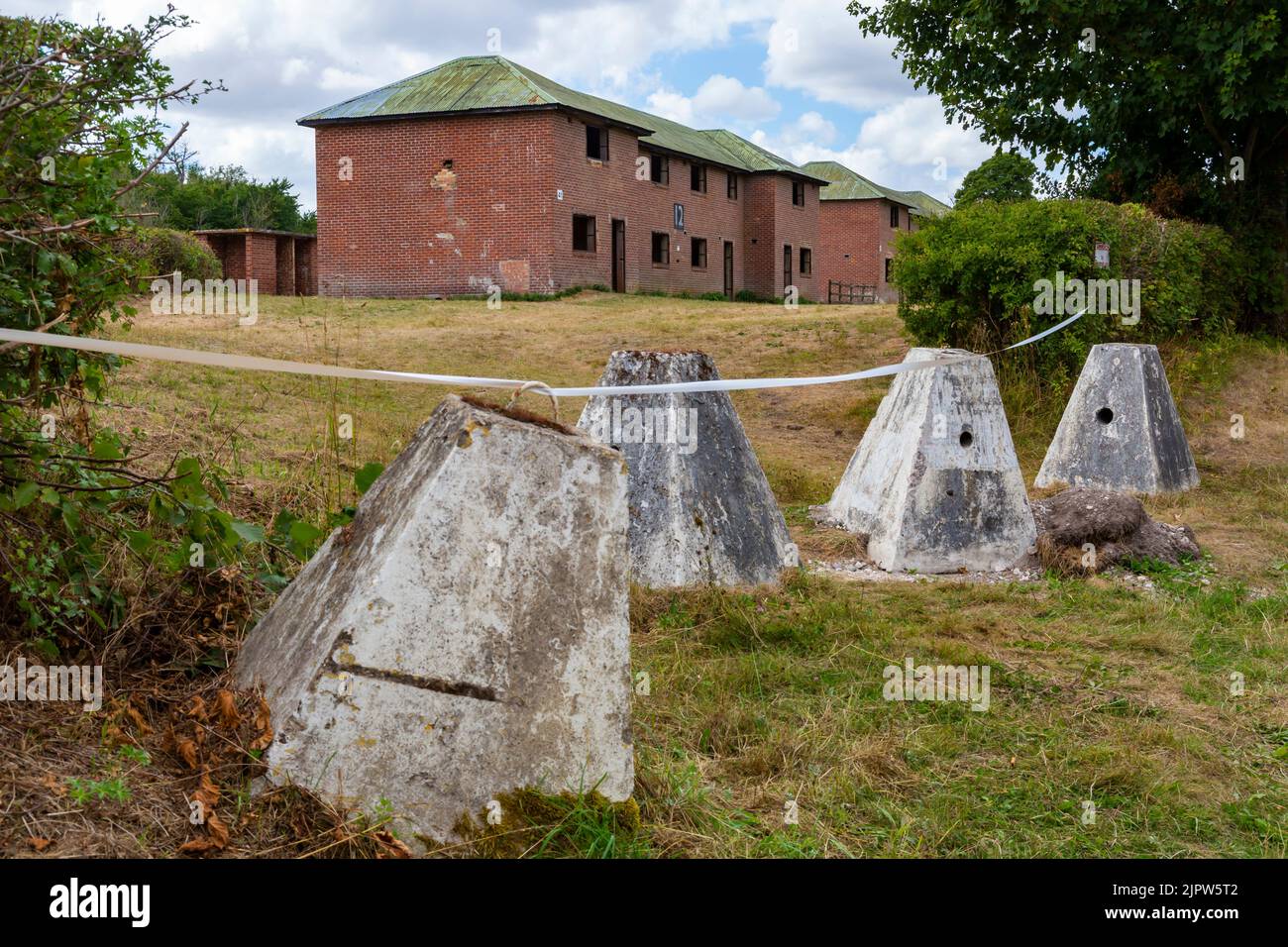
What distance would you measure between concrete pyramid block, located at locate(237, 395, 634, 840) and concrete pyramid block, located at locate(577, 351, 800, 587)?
2702 millimetres

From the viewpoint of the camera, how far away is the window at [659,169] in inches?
1262

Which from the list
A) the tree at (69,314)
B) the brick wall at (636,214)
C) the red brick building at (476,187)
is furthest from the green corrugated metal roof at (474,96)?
the tree at (69,314)

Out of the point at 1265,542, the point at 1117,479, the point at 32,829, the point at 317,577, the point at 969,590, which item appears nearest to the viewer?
the point at 32,829

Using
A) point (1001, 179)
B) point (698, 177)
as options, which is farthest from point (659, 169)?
point (1001, 179)

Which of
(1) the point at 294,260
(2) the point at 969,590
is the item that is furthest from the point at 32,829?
(1) the point at 294,260

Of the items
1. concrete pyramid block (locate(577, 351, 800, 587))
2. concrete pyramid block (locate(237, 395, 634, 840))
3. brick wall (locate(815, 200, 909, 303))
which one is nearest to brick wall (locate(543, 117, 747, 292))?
brick wall (locate(815, 200, 909, 303))

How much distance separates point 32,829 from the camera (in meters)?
2.60

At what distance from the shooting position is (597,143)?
95.1 feet

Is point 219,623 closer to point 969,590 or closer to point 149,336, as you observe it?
point 969,590

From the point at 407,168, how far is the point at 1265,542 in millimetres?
23187

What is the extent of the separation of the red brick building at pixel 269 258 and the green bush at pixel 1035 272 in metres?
19.7

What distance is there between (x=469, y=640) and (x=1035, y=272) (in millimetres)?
10115

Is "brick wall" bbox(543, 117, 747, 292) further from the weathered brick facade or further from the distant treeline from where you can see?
the distant treeline

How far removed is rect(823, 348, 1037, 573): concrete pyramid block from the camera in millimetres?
6914
